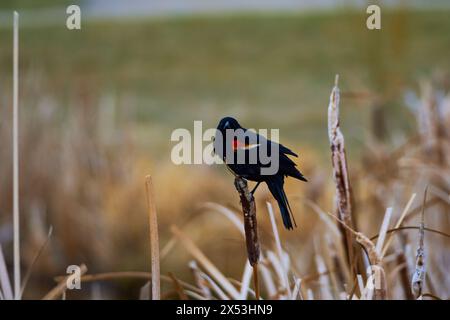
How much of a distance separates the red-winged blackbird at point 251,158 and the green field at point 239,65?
2.21 ft

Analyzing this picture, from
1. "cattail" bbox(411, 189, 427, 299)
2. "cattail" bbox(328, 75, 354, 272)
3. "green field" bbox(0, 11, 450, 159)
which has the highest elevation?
"green field" bbox(0, 11, 450, 159)

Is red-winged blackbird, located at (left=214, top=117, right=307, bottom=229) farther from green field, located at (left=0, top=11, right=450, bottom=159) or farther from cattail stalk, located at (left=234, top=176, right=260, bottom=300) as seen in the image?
green field, located at (left=0, top=11, right=450, bottom=159)

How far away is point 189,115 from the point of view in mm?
1120

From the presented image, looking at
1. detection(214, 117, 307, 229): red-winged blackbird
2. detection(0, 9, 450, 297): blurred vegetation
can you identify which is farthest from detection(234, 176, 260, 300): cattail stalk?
detection(0, 9, 450, 297): blurred vegetation

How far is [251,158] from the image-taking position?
16.2 inches

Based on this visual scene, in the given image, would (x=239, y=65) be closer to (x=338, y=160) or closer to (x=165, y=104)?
(x=165, y=104)

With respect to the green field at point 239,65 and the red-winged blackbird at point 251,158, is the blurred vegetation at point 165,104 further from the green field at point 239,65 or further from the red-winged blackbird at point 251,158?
the red-winged blackbird at point 251,158

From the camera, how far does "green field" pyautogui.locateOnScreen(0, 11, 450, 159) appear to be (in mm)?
1129

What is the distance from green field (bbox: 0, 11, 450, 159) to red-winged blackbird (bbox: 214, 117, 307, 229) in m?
0.67

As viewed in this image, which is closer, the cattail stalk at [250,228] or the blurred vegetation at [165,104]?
the cattail stalk at [250,228]

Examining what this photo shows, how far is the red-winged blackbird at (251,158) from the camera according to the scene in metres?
0.41

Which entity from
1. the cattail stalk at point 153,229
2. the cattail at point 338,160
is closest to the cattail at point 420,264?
the cattail at point 338,160

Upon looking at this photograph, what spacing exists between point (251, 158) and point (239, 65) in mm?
767
